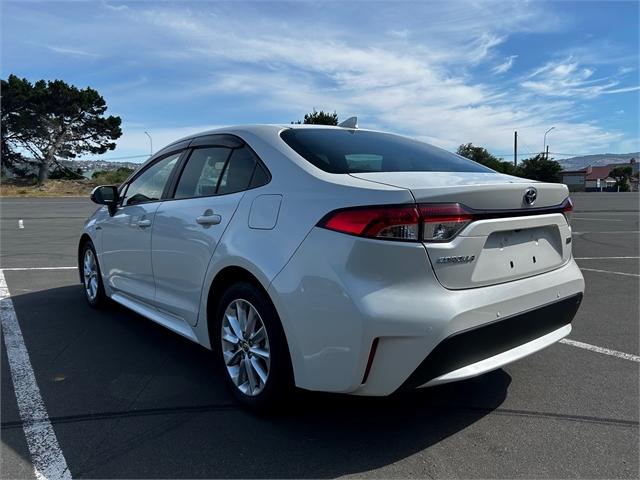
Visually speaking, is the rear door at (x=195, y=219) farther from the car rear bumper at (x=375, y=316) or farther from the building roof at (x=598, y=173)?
the building roof at (x=598, y=173)

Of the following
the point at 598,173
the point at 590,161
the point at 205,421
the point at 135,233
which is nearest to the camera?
the point at 205,421

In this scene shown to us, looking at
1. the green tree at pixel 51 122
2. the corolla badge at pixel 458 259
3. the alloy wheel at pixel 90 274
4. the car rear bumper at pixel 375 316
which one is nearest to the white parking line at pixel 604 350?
the car rear bumper at pixel 375 316

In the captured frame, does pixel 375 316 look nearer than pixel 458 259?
Yes

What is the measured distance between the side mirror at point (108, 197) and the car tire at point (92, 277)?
26.9 inches

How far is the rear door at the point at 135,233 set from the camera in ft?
13.5

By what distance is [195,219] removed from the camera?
3.45 m

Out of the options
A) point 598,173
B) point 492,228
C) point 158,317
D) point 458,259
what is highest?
point 598,173

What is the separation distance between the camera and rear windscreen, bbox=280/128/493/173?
304 centimetres

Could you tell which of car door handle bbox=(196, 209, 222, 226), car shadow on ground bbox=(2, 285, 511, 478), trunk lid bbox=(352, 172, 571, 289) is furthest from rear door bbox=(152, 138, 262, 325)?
trunk lid bbox=(352, 172, 571, 289)

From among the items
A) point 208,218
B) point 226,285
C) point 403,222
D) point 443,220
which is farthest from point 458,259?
point 208,218

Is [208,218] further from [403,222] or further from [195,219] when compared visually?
[403,222]

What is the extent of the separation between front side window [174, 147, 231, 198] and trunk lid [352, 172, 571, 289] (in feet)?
3.71

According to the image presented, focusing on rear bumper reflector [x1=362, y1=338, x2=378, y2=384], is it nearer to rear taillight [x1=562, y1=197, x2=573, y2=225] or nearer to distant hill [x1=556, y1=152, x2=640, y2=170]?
rear taillight [x1=562, y1=197, x2=573, y2=225]

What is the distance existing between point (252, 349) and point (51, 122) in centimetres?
5837
